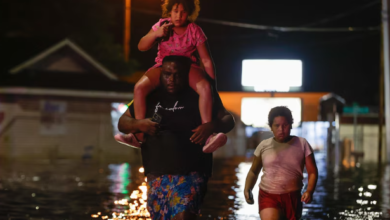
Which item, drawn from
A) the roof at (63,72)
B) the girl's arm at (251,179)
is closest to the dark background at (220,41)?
the roof at (63,72)

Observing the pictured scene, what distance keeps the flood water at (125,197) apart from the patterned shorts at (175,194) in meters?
5.32

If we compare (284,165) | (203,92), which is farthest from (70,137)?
(203,92)

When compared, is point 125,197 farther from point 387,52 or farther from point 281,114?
point 387,52

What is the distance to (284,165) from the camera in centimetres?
652

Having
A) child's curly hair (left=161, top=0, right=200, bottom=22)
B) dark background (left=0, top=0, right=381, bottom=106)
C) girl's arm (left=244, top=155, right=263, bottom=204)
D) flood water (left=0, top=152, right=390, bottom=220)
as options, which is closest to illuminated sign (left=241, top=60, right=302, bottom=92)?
dark background (left=0, top=0, right=381, bottom=106)

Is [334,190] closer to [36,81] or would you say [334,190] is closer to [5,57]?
[36,81]

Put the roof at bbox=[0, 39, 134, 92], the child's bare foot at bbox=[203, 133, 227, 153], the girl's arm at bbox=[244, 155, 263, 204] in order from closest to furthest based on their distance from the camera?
1. the child's bare foot at bbox=[203, 133, 227, 153]
2. the girl's arm at bbox=[244, 155, 263, 204]
3. the roof at bbox=[0, 39, 134, 92]

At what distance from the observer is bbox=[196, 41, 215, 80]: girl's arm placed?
5.62 m

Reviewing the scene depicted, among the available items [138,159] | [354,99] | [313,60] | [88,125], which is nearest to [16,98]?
[88,125]

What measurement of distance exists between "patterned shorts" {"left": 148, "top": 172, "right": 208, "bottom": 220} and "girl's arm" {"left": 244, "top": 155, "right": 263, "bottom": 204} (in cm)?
94

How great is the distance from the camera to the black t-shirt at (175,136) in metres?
5.48

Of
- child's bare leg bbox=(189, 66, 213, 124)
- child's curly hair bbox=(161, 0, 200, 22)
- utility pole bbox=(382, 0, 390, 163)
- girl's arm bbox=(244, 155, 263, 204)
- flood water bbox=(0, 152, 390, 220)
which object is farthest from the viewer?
utility pole bbox=(382, 0, 390, 163)

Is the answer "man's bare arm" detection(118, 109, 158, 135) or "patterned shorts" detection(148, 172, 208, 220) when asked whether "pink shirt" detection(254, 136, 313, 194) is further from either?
"man's bare arm" detection(118, 109, 158, 135)

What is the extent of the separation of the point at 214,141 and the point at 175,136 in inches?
14.6
